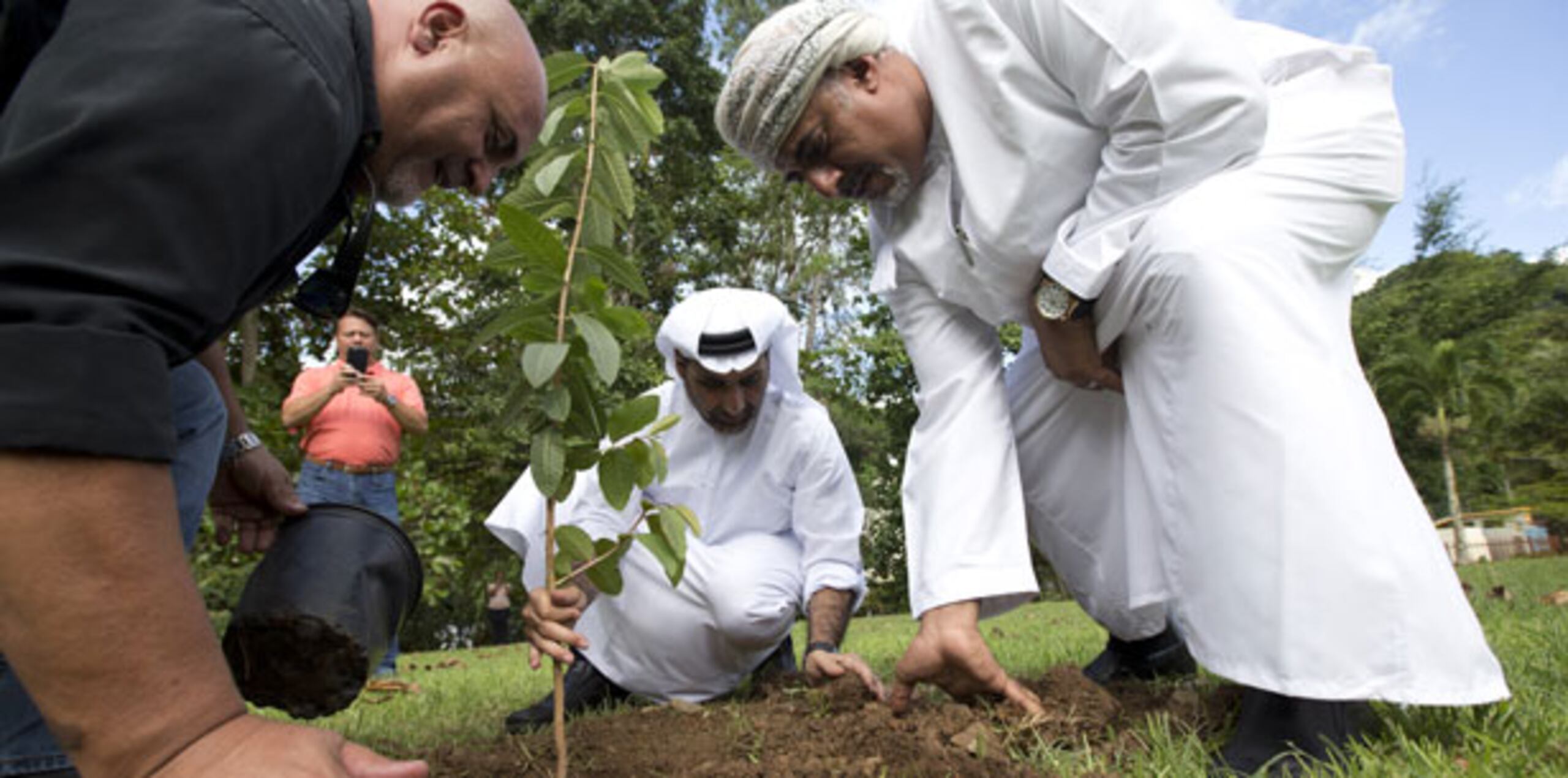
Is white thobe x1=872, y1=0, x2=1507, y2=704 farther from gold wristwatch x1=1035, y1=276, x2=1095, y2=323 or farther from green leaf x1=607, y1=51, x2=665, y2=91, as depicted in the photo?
green leaf x1=607, y1=51, x2=665, y2=91

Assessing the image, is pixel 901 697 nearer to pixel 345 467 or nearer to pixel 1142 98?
pixel 1142 98

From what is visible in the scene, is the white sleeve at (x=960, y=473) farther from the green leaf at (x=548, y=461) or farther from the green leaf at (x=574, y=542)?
the green leaf at (x=548, y=461)

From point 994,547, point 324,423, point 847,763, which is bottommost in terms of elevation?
point 324,423

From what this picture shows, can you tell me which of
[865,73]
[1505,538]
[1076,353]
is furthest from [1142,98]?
[1505,538]

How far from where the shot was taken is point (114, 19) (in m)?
0.89

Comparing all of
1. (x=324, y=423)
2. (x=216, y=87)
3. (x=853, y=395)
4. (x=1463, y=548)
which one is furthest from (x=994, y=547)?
(x=1463, y=548)

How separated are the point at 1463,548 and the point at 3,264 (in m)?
27.2

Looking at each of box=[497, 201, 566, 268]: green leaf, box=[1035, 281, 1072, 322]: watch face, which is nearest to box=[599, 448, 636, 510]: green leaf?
box=[497, 201, 566, 268]: green leaf

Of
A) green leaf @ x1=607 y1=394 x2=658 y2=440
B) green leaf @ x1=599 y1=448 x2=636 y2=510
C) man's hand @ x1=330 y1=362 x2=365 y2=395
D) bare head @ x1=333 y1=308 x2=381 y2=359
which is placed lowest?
man's hand @ x1=330 y1=362 x2=365 y2=395

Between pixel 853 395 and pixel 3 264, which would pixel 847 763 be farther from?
pixel 853 395

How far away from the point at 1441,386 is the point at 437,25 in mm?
31905

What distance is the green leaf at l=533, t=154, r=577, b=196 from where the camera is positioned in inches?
60.7

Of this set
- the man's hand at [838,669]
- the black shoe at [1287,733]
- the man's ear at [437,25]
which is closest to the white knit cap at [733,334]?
the man's hand at [838,669]

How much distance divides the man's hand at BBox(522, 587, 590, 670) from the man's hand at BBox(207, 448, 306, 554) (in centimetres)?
58
